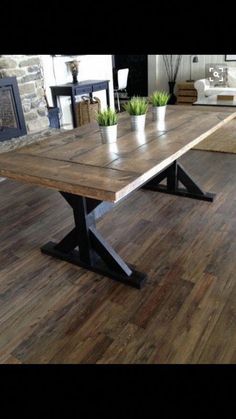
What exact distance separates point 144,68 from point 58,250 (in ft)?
20.9

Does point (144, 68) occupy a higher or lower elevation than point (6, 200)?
higher

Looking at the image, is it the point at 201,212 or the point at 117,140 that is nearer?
the point at 117,140

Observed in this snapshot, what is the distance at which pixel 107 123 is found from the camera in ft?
6.24

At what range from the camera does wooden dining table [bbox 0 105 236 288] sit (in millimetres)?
1489

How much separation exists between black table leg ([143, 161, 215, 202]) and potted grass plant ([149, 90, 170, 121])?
46 centimetres

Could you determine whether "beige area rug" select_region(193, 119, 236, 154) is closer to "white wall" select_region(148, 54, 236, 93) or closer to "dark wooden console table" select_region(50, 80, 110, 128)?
"dark wooden console table" select_region(50, 80, 110, 128)

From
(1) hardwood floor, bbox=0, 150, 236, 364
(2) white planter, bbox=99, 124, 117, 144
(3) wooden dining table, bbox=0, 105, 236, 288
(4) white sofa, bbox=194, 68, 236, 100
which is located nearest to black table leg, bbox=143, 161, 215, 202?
(1) hardwood floor, bbox=0, 150, 236, 364

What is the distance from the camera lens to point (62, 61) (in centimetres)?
479

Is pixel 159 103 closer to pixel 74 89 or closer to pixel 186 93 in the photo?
pixel 74 89

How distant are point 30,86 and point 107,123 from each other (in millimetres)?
2496

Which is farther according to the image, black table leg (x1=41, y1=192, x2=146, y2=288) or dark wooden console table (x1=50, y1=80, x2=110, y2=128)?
dark wooden console table (x1=50, y1=80, x2=110, y2=128)
